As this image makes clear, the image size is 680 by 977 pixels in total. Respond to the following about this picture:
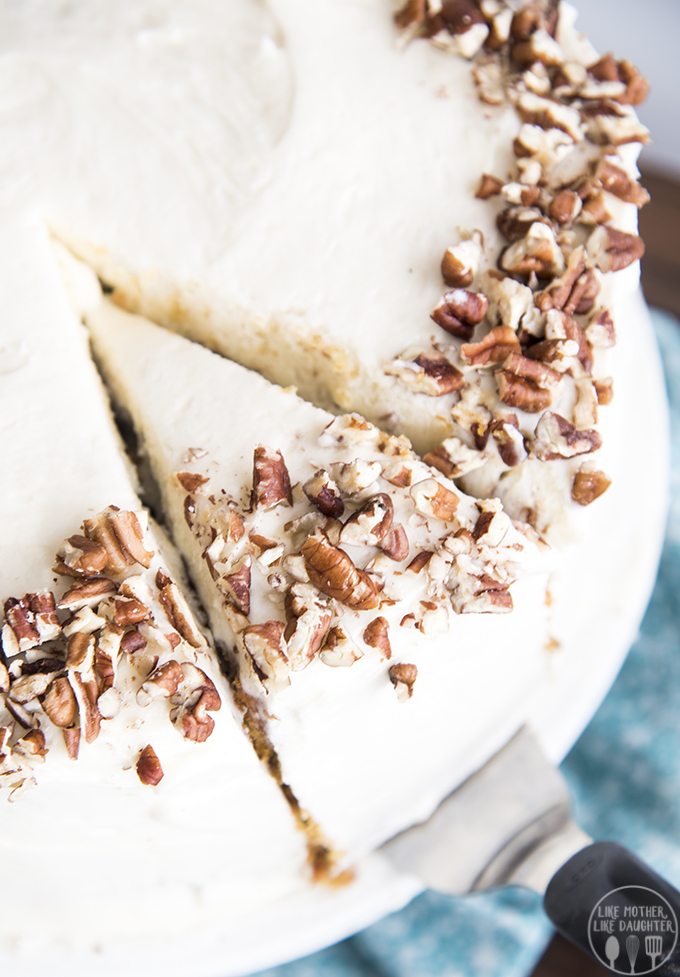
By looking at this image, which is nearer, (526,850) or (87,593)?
(87,593)

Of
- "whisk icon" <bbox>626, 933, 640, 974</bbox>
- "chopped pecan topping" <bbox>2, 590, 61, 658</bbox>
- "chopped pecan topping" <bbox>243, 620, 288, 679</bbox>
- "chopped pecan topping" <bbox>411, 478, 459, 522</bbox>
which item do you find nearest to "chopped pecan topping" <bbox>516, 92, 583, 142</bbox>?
"chopped pecan topping" <bbox>411, 478, 459, 522</bbox>

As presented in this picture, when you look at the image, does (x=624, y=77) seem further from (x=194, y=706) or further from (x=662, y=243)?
(x=194, y=706)

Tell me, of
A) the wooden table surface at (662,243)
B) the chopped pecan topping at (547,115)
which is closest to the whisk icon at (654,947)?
the chopped pecan topping at (547,115)

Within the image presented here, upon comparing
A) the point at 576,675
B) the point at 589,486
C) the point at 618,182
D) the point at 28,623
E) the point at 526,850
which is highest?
the point at 618,182

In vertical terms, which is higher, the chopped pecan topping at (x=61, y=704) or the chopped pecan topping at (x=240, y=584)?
the chopped pecan topping at (x=240, y=584)

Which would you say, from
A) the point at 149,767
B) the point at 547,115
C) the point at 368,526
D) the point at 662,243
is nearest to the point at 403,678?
the point at 368,526

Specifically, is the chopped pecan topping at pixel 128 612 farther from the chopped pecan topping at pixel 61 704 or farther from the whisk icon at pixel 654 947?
the whisk icon at pixel 654 947
